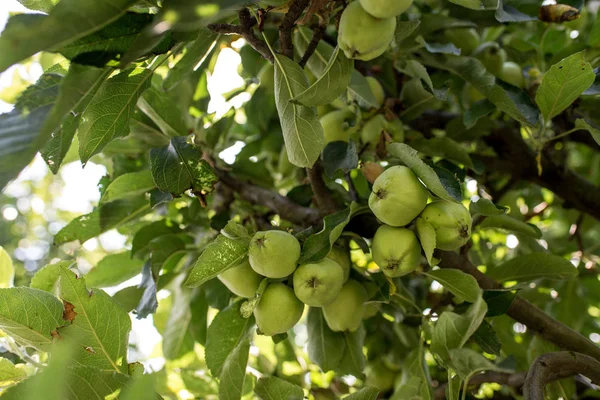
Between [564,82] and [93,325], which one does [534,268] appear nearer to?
[564,82]

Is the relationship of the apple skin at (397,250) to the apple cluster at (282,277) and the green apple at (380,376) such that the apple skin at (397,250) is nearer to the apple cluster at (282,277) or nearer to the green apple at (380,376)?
the apple cluster at (282,277)

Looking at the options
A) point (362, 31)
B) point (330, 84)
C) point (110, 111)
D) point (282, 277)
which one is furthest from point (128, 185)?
point (362, 31)

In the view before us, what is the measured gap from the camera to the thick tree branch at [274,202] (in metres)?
1.30

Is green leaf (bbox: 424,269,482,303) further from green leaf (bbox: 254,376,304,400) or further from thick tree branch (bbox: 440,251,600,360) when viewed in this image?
green leaf (bbox: 254,376,304,400)

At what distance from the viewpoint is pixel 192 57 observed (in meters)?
1.26

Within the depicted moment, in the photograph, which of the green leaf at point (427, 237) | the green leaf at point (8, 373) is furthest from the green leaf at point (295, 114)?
the green leaf at point (8, 373)

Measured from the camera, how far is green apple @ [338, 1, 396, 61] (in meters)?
0.93

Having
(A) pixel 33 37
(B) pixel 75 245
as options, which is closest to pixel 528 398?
(A) pixel 33 37

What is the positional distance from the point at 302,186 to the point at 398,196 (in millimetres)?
448

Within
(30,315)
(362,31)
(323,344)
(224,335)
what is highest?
(362,31)

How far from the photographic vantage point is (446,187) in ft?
3.42

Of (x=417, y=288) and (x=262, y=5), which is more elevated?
(x=262, y=5)

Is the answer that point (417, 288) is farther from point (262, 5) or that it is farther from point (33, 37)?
point (33, 37)

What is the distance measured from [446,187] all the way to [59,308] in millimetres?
724
